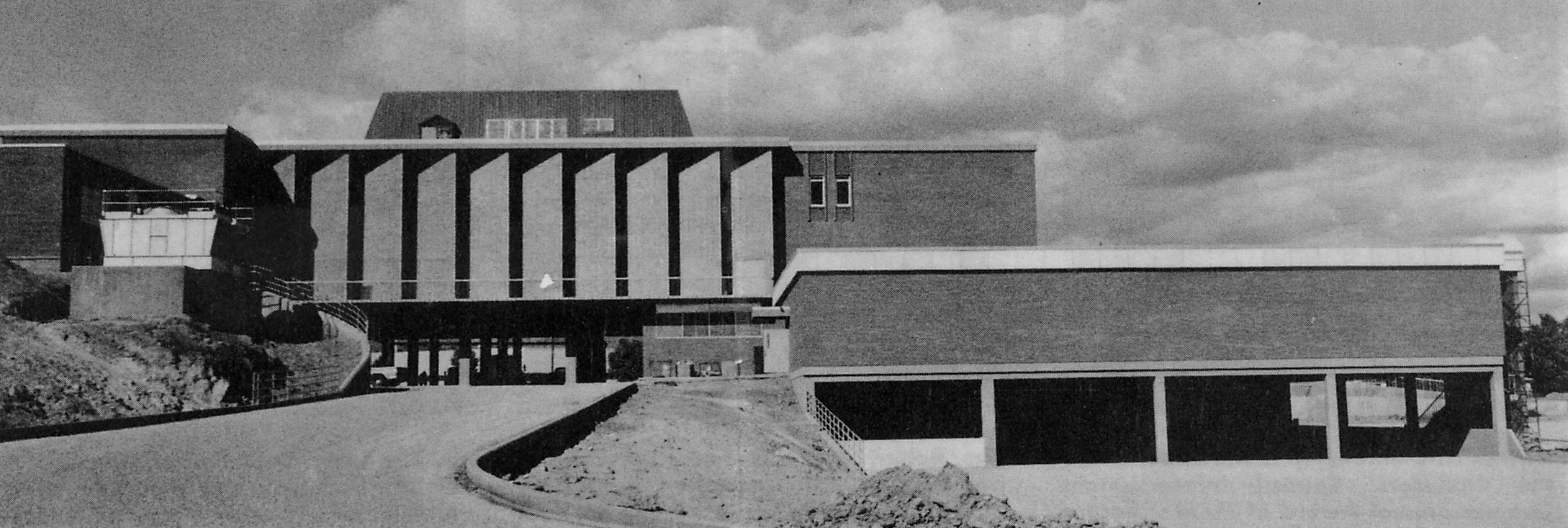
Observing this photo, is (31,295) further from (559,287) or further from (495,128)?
(495,128)

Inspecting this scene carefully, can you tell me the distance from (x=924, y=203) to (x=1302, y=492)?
23.8 metres

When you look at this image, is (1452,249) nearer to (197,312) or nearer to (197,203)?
(197,312)

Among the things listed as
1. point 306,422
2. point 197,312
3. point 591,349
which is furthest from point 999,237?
point 306,422

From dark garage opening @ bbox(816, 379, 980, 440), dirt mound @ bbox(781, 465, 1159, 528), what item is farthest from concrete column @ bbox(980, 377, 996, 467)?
dirt mound @ bbox(781, 465, 1159, 528)

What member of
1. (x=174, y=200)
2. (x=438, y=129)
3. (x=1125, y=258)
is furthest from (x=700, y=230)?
(x=1125, y=258)

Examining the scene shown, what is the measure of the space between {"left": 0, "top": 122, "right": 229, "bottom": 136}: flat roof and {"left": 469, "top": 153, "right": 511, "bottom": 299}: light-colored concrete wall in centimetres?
914

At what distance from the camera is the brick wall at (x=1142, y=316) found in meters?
29.5

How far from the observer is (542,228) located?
148ft

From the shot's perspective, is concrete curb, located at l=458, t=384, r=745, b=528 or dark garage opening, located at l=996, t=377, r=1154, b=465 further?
dark garage opening, located at l=996, t=377, r=1154, b=465

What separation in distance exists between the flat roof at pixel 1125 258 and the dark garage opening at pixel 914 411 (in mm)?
3733

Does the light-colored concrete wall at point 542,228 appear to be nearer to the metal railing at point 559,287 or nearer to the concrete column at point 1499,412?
the metal railing at point 559,287

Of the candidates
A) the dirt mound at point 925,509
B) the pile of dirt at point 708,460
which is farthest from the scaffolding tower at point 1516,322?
the dirt mound at point 925,509

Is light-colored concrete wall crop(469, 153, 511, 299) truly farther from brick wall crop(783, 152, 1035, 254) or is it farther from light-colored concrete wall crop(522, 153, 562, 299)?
brick wall crop(783, 152, 1035, 254)

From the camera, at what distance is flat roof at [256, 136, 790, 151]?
1749 inches
